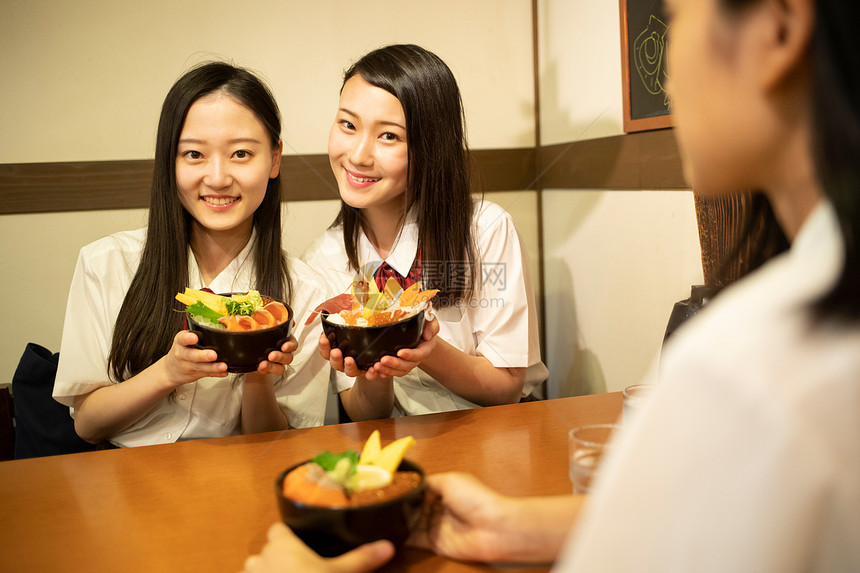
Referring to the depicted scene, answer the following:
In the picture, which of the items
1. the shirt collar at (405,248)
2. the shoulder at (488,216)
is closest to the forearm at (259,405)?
the shirt collar at (405,248)

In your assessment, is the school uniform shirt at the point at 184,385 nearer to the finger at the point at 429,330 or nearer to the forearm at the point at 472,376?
the forearm at the point at 472,376

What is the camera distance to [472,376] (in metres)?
1.79

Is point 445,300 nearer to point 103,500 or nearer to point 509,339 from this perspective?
point 509,339

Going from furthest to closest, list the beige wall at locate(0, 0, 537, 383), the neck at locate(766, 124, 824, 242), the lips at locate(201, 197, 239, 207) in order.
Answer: the beige wall at locate(0, 0, 537, 383) < the lips at locate(201, 197, 239, 207) < the neck at locate(766, 124, 824, 242)

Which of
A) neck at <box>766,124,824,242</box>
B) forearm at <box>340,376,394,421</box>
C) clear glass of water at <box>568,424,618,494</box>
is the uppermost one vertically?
neck at <box>766,124,824,242</box>

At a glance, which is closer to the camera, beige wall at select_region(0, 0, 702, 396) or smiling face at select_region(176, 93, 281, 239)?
smiling face at select_region(176, 93, 281, 239)

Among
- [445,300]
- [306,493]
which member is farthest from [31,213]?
[306,493]

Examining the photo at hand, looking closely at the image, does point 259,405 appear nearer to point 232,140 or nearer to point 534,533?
point 232,140

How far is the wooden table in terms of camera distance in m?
0.88

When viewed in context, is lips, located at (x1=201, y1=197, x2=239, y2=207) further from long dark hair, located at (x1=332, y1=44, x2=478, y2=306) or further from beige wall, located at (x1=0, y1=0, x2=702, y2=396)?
beige wall, located at (x1=0, y1=0, x2=702, y2=396)

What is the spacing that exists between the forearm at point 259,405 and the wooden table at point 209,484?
1.03 feet

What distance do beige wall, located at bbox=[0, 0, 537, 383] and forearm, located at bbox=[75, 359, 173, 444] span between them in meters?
1.32

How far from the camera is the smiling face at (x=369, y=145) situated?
72.5 inches

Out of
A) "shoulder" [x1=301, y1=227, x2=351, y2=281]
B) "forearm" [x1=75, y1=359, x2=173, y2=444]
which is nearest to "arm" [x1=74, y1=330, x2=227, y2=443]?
"forearm" [x1=75, y1=359, x2=173, y2=444]
